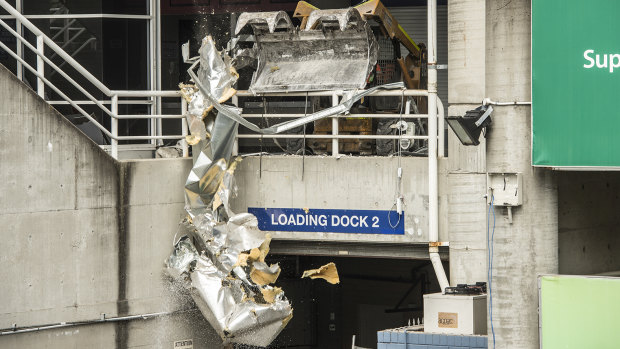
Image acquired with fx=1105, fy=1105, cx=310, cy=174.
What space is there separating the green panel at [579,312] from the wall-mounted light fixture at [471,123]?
1.57 metres

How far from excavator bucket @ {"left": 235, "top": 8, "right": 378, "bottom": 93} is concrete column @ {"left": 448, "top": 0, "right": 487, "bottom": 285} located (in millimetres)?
1649

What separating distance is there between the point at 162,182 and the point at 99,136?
123 inches

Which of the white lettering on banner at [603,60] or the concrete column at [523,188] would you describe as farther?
the concrete column at [523,188]

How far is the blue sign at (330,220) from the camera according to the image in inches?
565

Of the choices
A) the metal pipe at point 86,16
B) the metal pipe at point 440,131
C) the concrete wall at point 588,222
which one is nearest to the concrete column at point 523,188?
the concrete wall at point 588,222

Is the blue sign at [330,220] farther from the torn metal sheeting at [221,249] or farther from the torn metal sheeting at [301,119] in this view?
the torn metal sheeting at [301,119]

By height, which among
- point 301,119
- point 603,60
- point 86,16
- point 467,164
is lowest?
point 467,164

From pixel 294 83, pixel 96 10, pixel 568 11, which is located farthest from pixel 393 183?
pixel 96 10

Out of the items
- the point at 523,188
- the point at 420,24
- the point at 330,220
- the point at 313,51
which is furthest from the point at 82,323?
the point at 420,24

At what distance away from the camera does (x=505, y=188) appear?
1117 centimetres

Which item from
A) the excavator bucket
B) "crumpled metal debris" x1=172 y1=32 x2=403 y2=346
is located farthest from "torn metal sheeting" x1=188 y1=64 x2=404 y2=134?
the excavator bucket

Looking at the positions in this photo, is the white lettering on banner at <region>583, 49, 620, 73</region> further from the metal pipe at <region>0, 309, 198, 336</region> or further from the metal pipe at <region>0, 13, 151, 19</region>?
the metal pipe at <region>0, 13, 151, 19</region>

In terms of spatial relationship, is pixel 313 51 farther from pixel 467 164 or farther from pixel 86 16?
pixel 86 16

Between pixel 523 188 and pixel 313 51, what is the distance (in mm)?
5461
